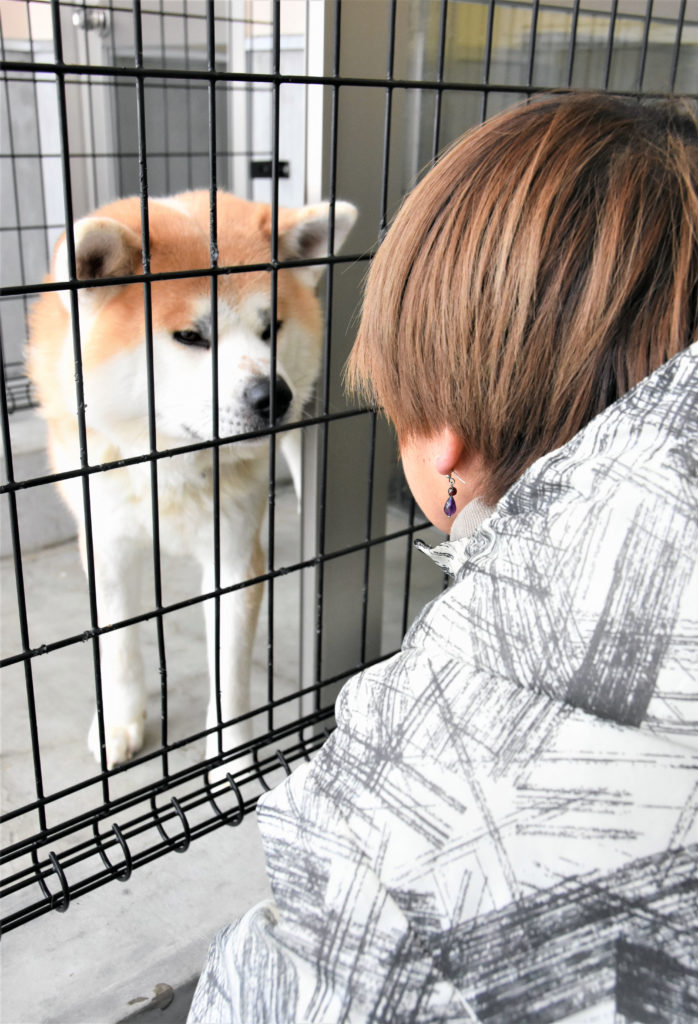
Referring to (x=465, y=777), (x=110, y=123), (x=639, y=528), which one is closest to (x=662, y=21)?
(x=639, y=528)

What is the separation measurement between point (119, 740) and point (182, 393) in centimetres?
67

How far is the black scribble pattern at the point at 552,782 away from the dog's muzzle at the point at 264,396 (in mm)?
742

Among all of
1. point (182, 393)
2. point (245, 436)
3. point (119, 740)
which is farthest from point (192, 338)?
point (119, 740)

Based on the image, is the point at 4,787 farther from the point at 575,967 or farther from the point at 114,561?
the point at 575,967

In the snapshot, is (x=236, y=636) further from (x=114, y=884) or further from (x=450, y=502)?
(x=450, y=502)

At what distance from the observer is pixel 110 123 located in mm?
3213

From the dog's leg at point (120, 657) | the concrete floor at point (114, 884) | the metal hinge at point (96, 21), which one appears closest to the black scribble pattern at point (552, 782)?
the concrete floor at point (114, 884)

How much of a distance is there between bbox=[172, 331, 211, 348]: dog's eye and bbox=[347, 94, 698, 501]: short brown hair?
75 centimetres

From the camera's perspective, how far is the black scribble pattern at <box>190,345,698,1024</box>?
0.49 m

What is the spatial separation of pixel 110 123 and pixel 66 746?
2531 millimetres

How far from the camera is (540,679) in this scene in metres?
0.51

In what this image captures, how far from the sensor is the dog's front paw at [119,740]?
156 centimetres

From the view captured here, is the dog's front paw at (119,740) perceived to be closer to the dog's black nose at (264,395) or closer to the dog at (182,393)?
the dog at (182,393)

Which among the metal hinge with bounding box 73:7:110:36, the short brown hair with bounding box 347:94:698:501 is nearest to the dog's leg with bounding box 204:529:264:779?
the short brown hair with bounding box 347:94:698:501
